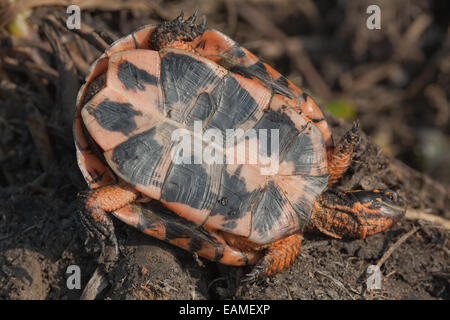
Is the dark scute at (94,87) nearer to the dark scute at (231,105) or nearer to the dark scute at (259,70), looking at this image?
the dark scute at (231,105)

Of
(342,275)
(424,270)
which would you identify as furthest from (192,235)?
(424,270)

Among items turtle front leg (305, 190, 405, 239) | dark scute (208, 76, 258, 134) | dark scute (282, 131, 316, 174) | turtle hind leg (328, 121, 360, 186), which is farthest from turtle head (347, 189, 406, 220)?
dark scute (208, 76, 258, 134)

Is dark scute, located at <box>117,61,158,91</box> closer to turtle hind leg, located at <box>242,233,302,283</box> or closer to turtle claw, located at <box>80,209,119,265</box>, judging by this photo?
turtle claw, located at <box>80,209,119,265</box>

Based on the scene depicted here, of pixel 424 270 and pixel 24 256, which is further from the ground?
pixel 24 256

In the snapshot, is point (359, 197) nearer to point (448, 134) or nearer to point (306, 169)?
point (306, 169)

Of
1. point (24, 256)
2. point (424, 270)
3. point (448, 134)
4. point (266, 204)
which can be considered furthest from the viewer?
point (448, 134)

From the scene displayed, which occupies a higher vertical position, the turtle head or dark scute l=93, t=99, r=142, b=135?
dark scute l=93, t=99, r=142, b=135

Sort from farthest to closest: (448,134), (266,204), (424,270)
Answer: (448,134) < (424,270) < (266,204)

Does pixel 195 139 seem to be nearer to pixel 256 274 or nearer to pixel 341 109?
pixel 256 274
